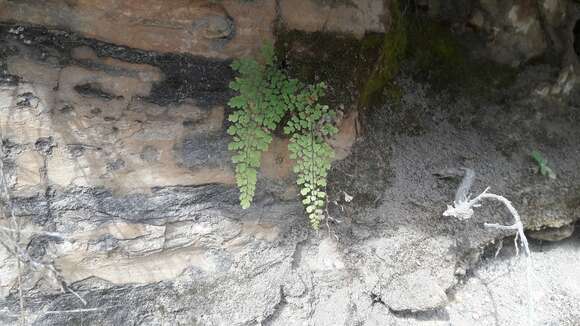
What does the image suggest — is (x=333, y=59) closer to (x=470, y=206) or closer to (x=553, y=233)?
(x=470, y=206)

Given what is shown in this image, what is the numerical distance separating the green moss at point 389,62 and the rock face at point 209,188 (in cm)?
14

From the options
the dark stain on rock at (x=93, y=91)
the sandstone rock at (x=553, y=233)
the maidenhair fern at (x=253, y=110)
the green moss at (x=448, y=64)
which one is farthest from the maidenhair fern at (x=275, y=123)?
the sandstone rock at (x=553, y=233)

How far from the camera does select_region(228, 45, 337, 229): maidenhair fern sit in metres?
2.66

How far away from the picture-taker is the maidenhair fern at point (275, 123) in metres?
2.66

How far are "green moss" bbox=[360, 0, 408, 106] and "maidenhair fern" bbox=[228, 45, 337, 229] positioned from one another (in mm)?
519

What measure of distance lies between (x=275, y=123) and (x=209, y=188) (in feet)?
2.06

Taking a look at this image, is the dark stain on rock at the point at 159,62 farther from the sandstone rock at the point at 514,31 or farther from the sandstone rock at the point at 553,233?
the sandstone rock at the point at 553,233

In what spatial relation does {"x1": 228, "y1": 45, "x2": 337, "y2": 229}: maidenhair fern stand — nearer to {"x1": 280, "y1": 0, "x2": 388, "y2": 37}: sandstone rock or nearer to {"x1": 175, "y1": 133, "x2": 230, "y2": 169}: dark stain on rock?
{"x1": 175, "y1": 133, "x2": 230, "y2": 169}: dark stain on rock

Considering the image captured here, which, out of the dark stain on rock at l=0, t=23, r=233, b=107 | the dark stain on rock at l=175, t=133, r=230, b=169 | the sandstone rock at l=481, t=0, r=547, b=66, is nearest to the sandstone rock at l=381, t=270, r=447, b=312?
the dark stain on rock at l=175, t=133, r=230, b=169

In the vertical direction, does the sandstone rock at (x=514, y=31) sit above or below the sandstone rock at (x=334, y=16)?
above

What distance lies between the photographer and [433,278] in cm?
310

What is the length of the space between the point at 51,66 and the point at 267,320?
6.93 feet

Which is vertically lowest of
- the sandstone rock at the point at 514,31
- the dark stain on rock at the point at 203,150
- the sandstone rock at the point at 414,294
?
the sandstone rock at the point at 414,294

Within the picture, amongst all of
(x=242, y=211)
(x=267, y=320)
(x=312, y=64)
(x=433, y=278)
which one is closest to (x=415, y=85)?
(x=312, y=64)
